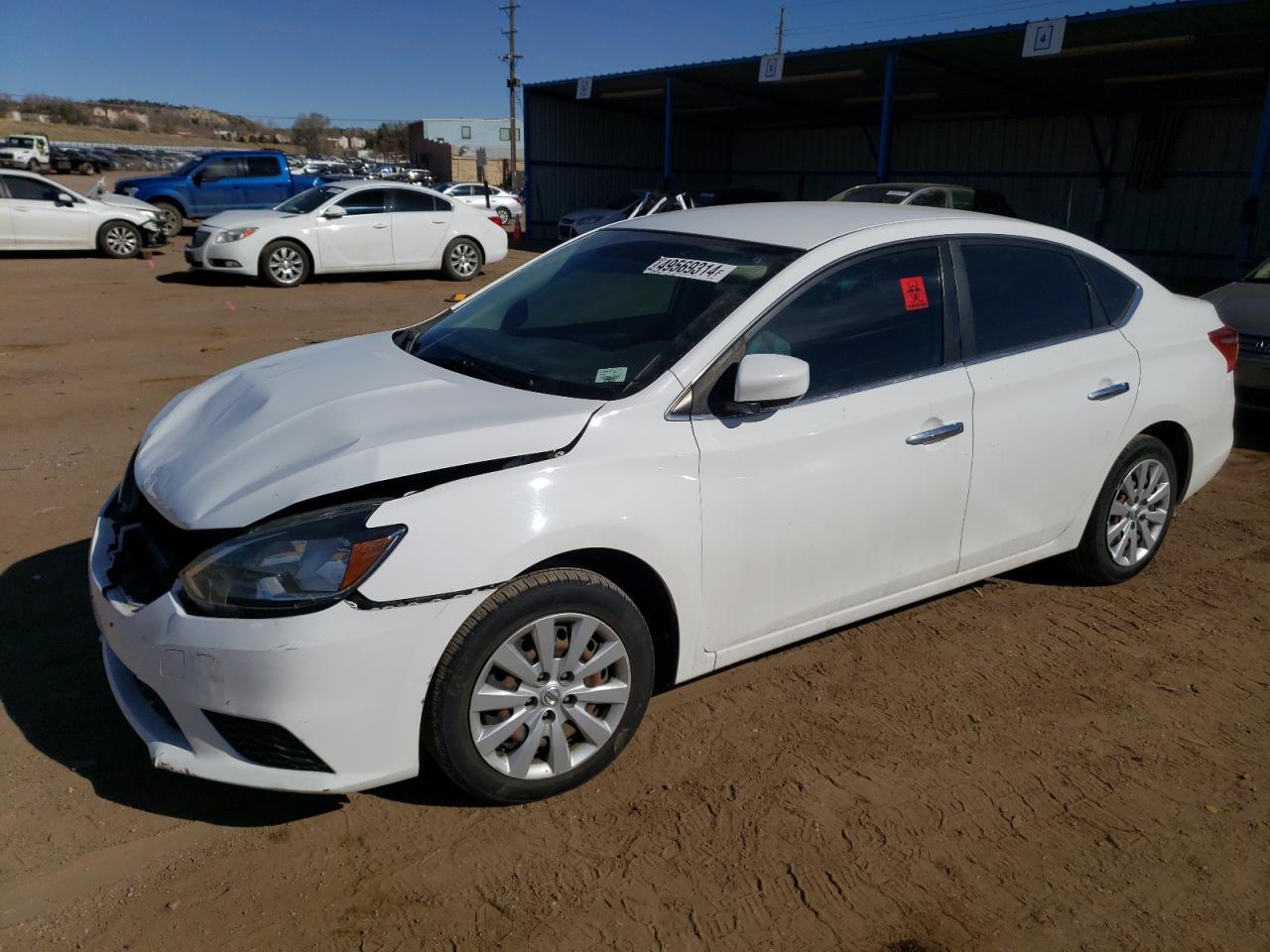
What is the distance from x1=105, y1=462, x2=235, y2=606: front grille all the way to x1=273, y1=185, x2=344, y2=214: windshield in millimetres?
12707

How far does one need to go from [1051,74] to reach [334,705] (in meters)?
21.9

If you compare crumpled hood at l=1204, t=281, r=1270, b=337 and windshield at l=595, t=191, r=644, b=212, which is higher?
windshield at l=595, t=191, r=644, b=212

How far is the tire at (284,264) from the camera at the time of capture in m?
14.1

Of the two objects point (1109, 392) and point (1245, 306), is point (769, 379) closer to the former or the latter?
point (1109, 392)

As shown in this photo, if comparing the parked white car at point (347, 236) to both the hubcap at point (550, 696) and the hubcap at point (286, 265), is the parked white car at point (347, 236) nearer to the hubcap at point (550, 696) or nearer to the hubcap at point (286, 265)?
the hubcap at point (286, 265)

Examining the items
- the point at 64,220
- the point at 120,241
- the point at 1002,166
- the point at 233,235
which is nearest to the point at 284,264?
the point at 233,235

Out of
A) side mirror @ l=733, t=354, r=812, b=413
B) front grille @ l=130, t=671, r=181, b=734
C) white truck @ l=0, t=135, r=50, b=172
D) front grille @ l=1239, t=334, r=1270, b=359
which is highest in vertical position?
white truck @ l=0, t=135, r=50, b=172

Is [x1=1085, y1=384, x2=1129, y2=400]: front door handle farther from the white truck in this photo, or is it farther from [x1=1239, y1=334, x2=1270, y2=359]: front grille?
the white truck

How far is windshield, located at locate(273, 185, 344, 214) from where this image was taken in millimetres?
14742

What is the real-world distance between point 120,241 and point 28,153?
40230 mm

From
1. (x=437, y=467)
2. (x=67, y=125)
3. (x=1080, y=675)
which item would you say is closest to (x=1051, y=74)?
(x=1080, y=675)

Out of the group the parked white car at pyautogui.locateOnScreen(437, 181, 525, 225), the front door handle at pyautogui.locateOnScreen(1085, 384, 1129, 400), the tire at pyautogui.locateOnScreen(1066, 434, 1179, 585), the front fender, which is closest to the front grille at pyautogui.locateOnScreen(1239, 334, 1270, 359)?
the tire at pyautogui.locateOnScreen(1066, 434, 1179, 585)

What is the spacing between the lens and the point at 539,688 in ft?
9.18

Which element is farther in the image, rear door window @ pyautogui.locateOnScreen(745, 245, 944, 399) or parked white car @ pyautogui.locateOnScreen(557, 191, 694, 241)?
parked white car @ pyautogui.locateOnScreen(557, 191, 694, 241)
